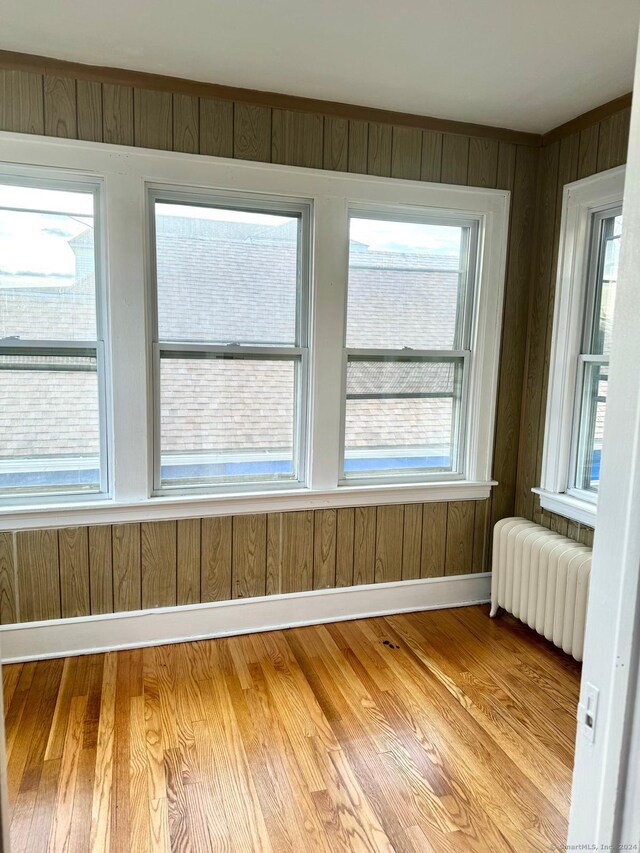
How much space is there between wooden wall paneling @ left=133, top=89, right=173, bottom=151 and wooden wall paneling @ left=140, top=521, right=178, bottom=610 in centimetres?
179

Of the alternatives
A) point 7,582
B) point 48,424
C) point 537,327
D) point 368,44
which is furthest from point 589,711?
point 537,327

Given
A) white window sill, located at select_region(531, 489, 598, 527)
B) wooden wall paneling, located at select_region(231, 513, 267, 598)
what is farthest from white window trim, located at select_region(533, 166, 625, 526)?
wooden wall paneling, located at select_region(231, 513, 267, 598)

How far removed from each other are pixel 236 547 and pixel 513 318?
79.5 inches

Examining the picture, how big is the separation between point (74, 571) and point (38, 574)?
155mm

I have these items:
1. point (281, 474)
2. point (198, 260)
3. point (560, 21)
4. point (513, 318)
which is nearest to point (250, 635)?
point (281, 474)

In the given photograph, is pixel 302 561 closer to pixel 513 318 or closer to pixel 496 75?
pixel 513 318

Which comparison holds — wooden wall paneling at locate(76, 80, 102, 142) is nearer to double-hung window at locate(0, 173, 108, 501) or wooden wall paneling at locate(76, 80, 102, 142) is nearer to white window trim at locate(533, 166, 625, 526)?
double-hung window at locate(0, 173, 108, 501)

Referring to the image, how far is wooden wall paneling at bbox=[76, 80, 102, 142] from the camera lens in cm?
242

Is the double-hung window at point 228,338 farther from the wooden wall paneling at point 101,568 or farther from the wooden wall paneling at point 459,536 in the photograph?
the wooden wall paneling at point 459,536

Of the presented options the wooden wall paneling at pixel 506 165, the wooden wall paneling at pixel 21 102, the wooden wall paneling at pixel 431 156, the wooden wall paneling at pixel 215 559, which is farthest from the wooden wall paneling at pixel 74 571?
the wooden wall paneling at pixel 506 165

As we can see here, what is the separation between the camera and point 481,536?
3.34 metres

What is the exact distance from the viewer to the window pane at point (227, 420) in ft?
9.14

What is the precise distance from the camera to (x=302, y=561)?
9.89 ft

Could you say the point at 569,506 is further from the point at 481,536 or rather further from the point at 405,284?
the point at 405,284
